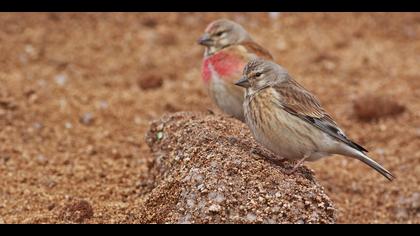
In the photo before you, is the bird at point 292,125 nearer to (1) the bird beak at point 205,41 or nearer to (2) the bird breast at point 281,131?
(2) the bird breast at point 281,131

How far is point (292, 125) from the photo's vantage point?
532cm

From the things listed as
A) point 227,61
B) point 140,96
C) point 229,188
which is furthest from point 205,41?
point 229,188

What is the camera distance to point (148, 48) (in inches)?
416

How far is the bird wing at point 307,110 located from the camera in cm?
538

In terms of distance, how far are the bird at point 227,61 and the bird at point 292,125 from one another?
1.21 meters

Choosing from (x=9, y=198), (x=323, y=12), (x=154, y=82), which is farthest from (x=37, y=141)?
(x=323, y=12)

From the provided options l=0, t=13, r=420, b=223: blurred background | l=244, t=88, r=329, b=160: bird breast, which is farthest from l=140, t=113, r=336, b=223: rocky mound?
l=0, t=13, r=420, b=223: blurred background

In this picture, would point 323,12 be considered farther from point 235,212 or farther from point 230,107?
point 235,212

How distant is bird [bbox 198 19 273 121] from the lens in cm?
682

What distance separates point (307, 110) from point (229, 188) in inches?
41.0

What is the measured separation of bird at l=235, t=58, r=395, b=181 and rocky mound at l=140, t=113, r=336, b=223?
0.44 ft

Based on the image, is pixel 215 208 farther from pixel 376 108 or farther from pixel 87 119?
pixel 376 108

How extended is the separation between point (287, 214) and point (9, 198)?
2.84 meters

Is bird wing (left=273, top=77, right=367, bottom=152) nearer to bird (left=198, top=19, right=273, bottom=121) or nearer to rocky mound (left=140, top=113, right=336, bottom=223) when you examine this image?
rocky mound (left=140, top=113, right=336, bottom=223)
